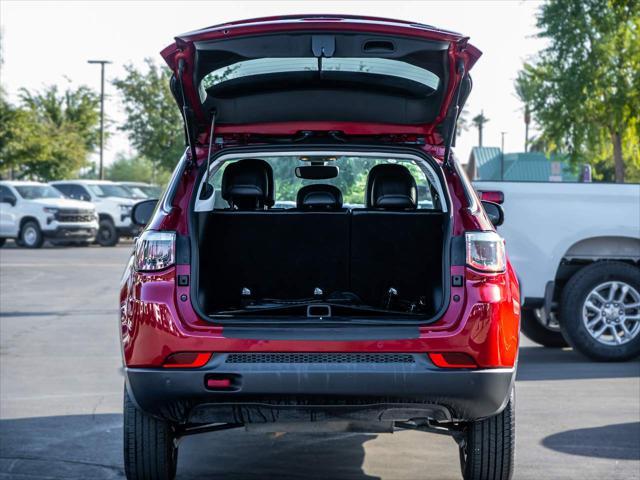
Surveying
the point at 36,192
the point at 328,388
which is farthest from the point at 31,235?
the point at 328,388

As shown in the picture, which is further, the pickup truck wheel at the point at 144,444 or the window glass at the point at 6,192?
the window glass at the point at 6,192

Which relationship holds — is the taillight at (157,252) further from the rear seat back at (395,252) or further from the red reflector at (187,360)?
the rear seat back at (395,252)

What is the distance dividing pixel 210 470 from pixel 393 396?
1.60 metres

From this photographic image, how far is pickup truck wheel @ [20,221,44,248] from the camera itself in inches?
1224

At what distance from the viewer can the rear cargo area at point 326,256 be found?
6152mm

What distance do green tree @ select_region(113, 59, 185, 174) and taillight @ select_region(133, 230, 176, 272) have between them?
58.0m

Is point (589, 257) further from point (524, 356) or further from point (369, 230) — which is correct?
point (369, 230)

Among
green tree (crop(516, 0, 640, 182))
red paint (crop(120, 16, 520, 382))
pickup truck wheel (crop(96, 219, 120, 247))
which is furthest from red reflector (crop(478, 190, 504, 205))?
green tree (crop(516, 0, 640, 182))

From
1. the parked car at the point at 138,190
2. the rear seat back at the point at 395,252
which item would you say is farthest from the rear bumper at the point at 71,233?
the rear seat back at the point at 395,252

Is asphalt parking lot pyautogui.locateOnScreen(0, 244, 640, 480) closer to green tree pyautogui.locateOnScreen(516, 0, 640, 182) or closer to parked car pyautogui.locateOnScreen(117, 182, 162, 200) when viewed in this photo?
parked car pyautogui.locateOnScreen(117, 182, 162, 200)

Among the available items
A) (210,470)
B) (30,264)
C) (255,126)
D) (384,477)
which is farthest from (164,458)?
(30,264)

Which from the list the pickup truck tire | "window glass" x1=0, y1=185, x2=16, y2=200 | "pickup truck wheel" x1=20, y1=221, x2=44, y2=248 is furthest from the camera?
"window glass" x1=0, y1=185, x2=16, y2=200

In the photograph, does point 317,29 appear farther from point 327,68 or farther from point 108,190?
point 108,190

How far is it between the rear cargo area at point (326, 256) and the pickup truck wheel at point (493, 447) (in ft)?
2.60
